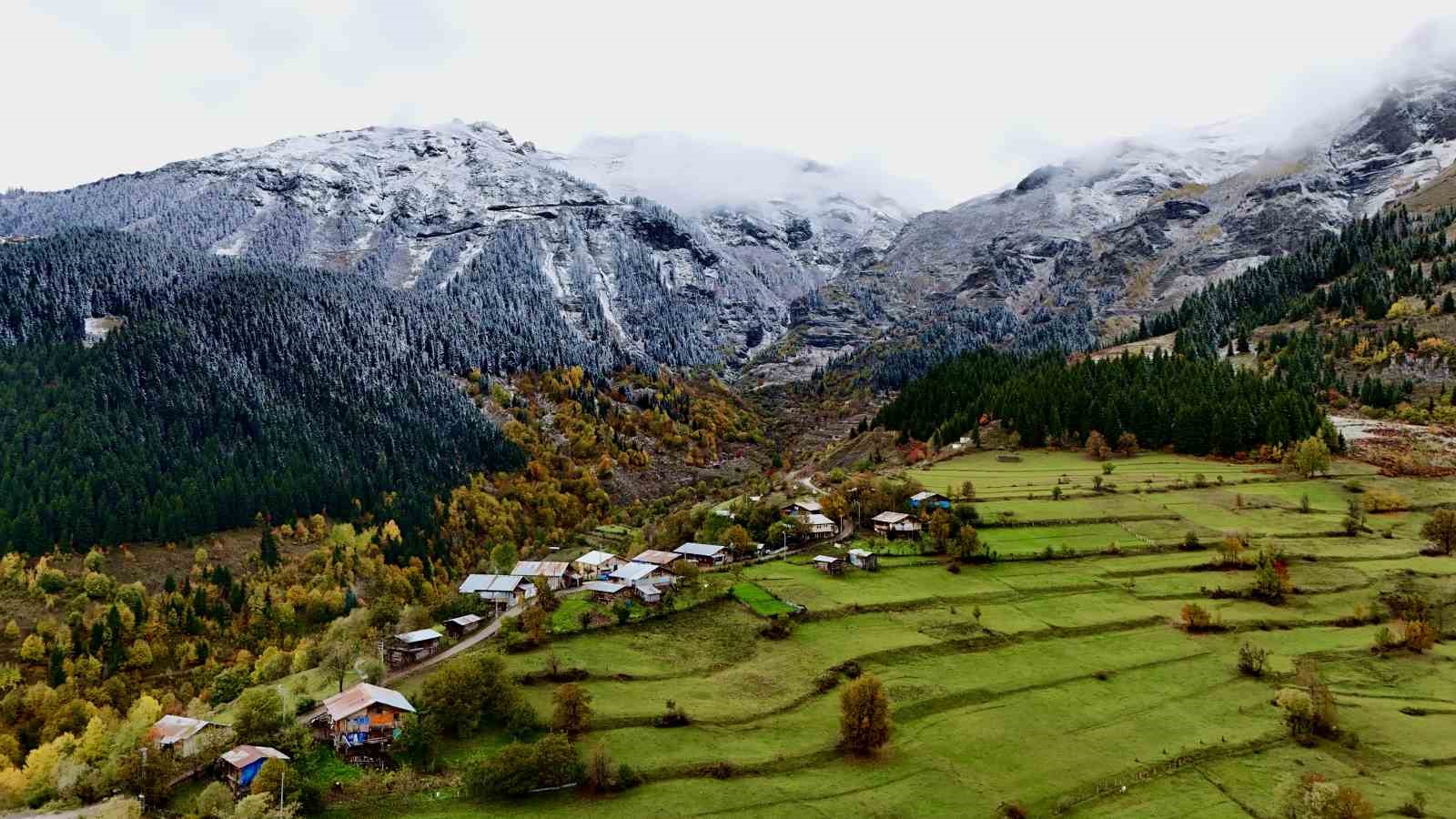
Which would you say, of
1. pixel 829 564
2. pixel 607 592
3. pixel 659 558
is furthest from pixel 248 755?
pixel 829 564

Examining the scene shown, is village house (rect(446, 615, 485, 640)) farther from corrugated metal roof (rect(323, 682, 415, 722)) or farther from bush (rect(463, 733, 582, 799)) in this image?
bush (rect(463, 733, 582, 799))

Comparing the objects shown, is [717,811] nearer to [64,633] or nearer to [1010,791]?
[1010,791]

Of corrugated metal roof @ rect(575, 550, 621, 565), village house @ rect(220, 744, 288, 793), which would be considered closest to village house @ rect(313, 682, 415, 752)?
village house @ rect(220, 744, 288, 793)

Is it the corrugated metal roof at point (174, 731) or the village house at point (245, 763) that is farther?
the corrugated metal roof at point (174, 731)

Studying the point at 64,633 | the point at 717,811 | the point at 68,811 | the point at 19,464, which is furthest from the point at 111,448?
the point at 717,811

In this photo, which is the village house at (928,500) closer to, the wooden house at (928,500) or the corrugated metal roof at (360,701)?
the wooden house at (928,500)

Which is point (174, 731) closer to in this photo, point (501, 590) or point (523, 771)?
point (523, 771)

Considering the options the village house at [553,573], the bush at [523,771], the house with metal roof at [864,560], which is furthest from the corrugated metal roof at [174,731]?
the house with metal roof at [864,560]
